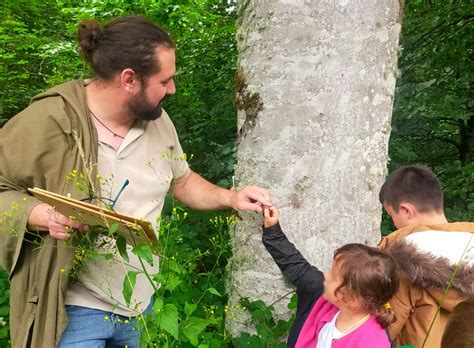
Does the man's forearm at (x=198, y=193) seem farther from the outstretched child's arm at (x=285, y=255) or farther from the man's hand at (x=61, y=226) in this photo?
the man's hand at (x=61, y=226)

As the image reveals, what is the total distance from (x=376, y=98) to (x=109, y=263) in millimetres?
1269

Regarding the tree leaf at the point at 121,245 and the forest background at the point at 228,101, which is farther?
the forest background at the point at 228,101

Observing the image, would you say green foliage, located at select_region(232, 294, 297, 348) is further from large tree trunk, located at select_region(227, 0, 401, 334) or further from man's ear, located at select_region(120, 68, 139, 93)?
man's ear, located at select_region(120, 68, 139, 93)

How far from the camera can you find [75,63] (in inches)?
281

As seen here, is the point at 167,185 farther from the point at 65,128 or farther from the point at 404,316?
the point at 404,316

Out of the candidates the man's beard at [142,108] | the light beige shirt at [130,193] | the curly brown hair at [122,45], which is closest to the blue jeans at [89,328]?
the light beige shirt at [130,193]

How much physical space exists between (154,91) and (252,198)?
23.2 inches

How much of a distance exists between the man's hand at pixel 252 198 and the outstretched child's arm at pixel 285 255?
4cm

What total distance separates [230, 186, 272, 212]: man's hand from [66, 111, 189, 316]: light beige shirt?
12.1 inches

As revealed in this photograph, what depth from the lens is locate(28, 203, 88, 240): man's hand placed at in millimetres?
1715

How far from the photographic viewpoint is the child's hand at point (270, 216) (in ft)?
6.61

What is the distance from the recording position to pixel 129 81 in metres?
1.96

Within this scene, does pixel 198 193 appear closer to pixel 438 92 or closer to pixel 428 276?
pixel 428 276

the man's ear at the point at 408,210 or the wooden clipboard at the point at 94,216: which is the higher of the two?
the wooden clipboard at the point at 94,216
